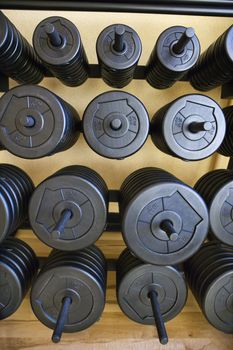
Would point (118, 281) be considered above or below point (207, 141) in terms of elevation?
below

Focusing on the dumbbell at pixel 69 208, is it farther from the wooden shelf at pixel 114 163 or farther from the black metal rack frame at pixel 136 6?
the black metal rack frame at pixel 136 6

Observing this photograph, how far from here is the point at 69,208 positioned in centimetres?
64

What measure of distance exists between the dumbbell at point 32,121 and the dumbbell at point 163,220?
25cm

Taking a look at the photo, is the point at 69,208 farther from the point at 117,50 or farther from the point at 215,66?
the point at 215,66

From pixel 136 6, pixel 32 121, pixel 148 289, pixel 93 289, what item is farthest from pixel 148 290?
pixel 136 6

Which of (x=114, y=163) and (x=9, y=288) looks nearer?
(x=9, y=288)

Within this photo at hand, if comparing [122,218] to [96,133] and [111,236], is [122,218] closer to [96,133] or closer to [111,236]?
[96,133]

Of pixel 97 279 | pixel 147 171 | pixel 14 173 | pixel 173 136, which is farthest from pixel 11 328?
pixel 173 136

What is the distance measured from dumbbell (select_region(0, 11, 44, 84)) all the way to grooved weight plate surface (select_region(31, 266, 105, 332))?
576mm

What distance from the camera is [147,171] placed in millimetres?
781

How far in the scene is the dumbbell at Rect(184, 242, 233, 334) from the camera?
2.26ft

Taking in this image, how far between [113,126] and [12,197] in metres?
0.32

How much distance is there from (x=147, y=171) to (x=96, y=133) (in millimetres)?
206

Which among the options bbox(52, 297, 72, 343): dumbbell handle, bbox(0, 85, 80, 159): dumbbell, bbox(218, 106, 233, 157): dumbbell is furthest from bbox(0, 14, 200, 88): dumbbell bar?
bbox(52, 297, 72, 343): dumbbell handle
